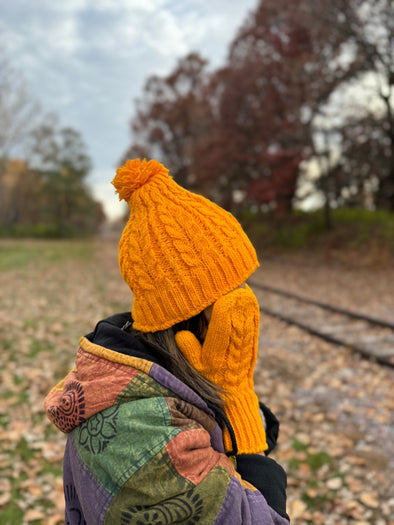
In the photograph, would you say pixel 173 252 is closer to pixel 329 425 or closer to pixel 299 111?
pixel 329 425

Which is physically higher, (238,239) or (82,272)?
(238,239)

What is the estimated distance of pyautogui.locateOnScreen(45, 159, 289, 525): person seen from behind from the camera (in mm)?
1100

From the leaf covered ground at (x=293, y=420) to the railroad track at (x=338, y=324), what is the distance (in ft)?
0.67

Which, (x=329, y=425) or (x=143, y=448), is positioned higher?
(x=143, y=448)

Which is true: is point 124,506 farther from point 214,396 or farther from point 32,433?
point 32,433

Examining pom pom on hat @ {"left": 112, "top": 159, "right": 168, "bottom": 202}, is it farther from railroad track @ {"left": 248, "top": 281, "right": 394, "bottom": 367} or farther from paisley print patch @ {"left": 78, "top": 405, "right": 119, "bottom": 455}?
railroad track @ {"left": 248, "top": 281, "right": 394, "bottom": 367}

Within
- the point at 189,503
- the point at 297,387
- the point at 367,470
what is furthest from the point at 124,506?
the point at 297,387

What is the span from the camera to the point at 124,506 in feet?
3.58

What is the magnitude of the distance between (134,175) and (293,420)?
3971 mm

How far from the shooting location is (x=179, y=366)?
4.47 feet

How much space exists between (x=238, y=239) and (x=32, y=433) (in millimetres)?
3664

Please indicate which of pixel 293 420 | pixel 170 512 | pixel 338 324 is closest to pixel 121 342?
pixel 170 512

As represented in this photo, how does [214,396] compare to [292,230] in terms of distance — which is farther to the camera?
[292,230]

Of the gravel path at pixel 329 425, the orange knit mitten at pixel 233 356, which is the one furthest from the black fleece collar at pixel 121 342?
the gravel path at pixel 329 425
